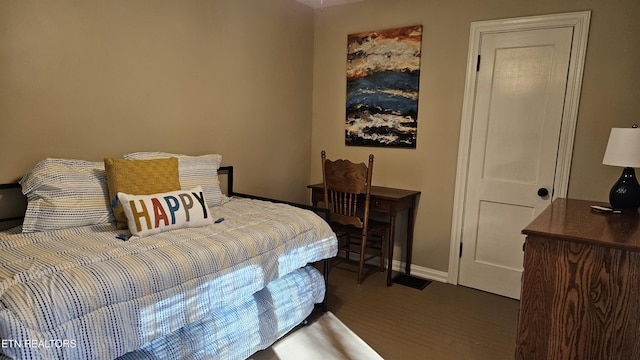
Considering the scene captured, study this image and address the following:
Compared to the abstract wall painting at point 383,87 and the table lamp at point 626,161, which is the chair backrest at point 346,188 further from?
the table lamp at point 626,161

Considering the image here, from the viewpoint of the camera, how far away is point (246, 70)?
3.13 m

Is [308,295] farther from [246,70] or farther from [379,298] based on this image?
[246,70]

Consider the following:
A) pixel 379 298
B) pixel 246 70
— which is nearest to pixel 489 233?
pixel 379 298

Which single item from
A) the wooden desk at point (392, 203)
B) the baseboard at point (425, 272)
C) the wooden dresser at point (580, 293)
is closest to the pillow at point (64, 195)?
the wooden desk at point (392, 203)

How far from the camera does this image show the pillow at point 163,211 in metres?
1.83

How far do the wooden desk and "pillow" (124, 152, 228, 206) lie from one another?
43.2 inches

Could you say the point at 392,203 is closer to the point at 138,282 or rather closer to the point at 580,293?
the point at 580,293

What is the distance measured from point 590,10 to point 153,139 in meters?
2.98

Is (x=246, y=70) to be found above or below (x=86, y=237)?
above

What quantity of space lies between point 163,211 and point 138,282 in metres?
0.54

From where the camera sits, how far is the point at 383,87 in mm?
3432

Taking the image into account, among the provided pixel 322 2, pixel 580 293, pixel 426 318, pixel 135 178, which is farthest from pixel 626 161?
pixel 322 2

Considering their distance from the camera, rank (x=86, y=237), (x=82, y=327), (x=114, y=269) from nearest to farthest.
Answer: (x=82, y=327), (x=114, y=269), (x=86, y=237)

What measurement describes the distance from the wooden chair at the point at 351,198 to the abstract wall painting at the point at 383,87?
521 millimetres
